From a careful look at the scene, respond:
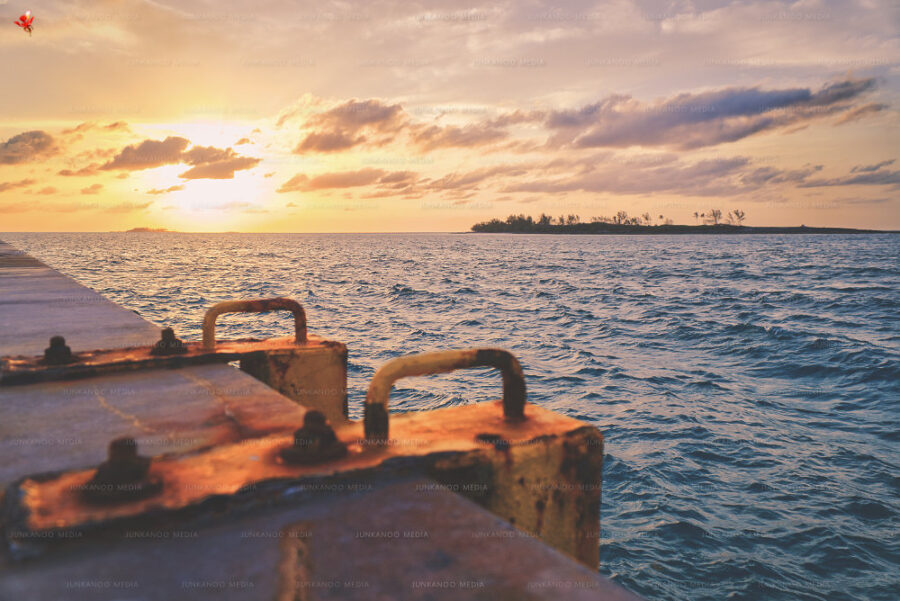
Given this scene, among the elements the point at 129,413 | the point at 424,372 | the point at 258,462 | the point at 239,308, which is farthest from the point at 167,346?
the point at 424,372

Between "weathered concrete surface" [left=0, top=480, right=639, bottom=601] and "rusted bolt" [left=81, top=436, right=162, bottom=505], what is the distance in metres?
0.12

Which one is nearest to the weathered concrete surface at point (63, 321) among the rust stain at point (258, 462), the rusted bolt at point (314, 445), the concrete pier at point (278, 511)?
the concrete pier at point (278, 511)

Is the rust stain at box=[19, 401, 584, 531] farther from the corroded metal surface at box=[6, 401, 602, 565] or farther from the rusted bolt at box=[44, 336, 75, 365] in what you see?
the rusted bolt at box=[44, 336, 75, 365]

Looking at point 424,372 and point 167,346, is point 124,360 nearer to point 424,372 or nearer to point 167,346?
point 167,346

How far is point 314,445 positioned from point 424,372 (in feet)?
1.19

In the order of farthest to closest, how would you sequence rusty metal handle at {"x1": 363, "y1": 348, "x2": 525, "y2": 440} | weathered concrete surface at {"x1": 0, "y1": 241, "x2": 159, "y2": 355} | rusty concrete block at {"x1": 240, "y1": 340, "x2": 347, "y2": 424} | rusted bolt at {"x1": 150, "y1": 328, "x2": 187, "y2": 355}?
weathered concrete surface at {"x1": 0, "y1": 241, "x2": 159, "y2": 355} < rusty concrete block at {"x1": 240, "y1": 340, "x2": 347, "y2": 424} < rusted bolt at {"x1": 150, "y1": 328, "x2": 187, "y2": 355} < rusty metal handle at {"x1": 363, "y1": 348, "x2": 525, "y2": 440}

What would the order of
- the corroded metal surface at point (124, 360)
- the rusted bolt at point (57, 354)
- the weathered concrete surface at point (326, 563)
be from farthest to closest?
the rusted bolt at point (57, 354)
the corroded metal surface at point (124, 360)
the weathered concrete surface at point (326, 563)

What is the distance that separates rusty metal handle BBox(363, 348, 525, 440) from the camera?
1561 millimetres

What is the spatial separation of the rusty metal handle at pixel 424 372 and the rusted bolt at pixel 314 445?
0.44ft

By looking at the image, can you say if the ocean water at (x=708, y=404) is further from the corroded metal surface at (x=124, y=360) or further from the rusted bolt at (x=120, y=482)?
the rusted bolt at (x=120, y=482)

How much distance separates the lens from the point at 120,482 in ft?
4.18

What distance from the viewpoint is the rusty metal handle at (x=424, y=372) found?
5.12 feet

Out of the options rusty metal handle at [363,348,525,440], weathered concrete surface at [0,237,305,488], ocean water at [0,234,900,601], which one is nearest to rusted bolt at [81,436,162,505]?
weathered concrete surface at [0,237,305,488]

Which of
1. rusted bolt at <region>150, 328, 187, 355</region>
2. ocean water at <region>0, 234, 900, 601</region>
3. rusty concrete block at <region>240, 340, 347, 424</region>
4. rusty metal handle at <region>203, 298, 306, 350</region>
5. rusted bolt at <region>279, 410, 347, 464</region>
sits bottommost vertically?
ocean water at <region>0, 234, 900, 601</region>
